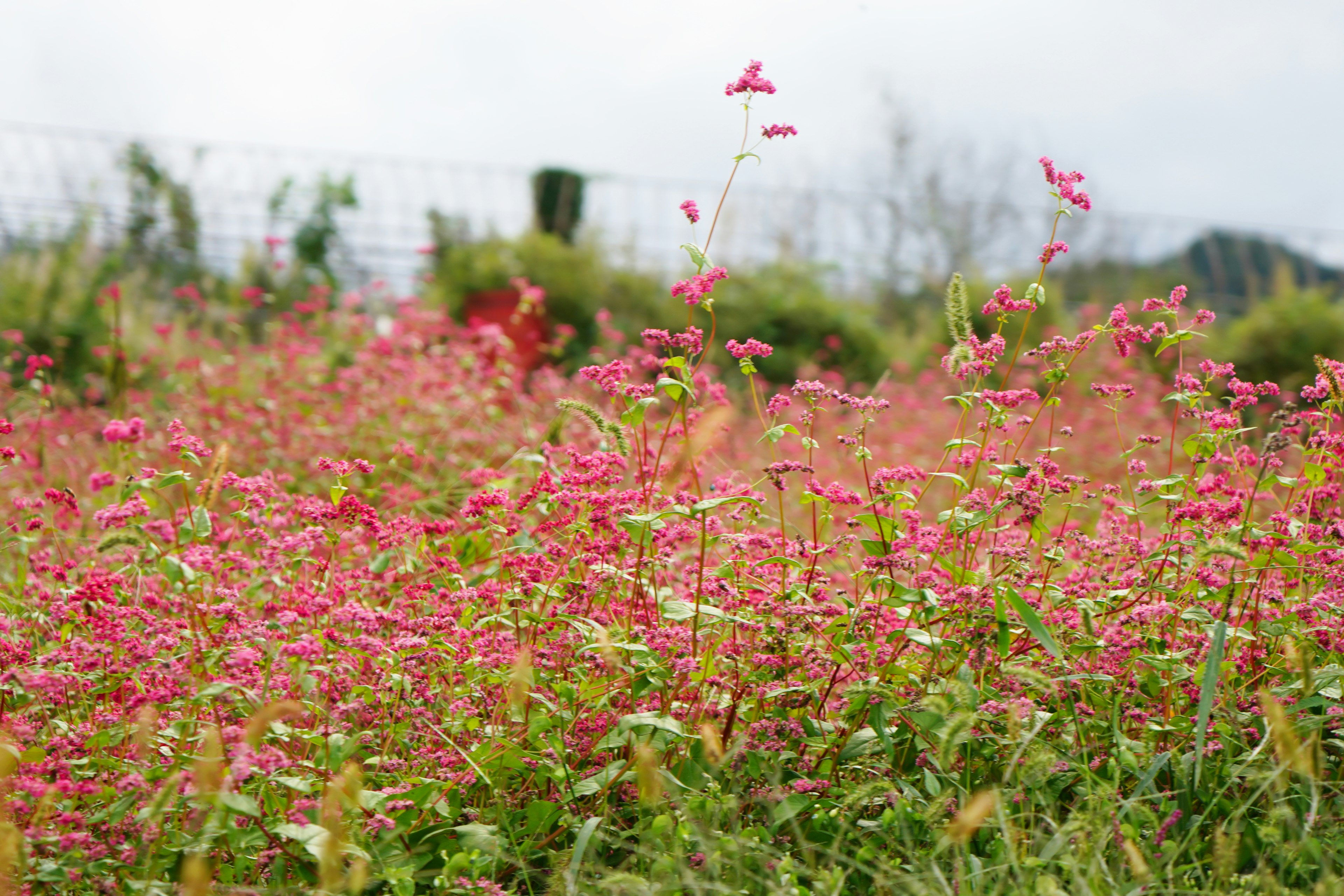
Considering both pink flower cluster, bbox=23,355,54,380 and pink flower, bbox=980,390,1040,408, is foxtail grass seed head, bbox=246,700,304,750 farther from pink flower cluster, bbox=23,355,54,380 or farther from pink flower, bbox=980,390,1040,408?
pink flower cluster, bbox=23,355,54,380

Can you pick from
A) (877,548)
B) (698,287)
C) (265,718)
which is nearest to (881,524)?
(877,548)

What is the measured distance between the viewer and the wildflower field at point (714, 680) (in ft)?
5.80

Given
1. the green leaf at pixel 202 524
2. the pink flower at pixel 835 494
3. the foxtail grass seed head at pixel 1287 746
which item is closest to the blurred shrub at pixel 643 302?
the green leaf at pixel 202 524

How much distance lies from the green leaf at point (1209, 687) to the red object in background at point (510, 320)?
7.68 metres

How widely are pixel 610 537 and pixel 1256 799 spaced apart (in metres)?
1.61

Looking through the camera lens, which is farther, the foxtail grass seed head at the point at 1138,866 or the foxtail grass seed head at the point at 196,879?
the foxtail grass seed head at the point at 1138,866

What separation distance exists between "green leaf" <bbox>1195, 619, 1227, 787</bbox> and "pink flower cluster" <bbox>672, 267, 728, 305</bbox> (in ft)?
4.21

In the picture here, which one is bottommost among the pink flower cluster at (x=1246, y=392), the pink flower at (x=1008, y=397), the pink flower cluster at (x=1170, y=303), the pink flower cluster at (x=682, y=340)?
the pink flower at (x=1008, y=397)

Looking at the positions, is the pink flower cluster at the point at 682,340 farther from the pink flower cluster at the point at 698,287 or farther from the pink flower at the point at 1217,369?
the pink flower at the point at 1217,369

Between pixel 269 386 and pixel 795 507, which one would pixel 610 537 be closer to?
pixel 795 507

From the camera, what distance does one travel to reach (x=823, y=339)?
11477 millimetres

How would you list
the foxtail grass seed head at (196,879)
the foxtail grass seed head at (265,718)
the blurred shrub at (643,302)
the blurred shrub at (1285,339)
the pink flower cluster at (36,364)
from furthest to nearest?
1. the blurred shrub at (643,302)
2. the blurred shrub at (1285,339)
3. the pink flower cluster at (36,364)
4. the foxtail grass seed head at (265,718)
5. the foxtail grass seed head at (196,879)

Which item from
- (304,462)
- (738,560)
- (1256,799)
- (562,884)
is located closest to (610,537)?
(738,560)

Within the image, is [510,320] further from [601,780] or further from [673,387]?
[601,780]
